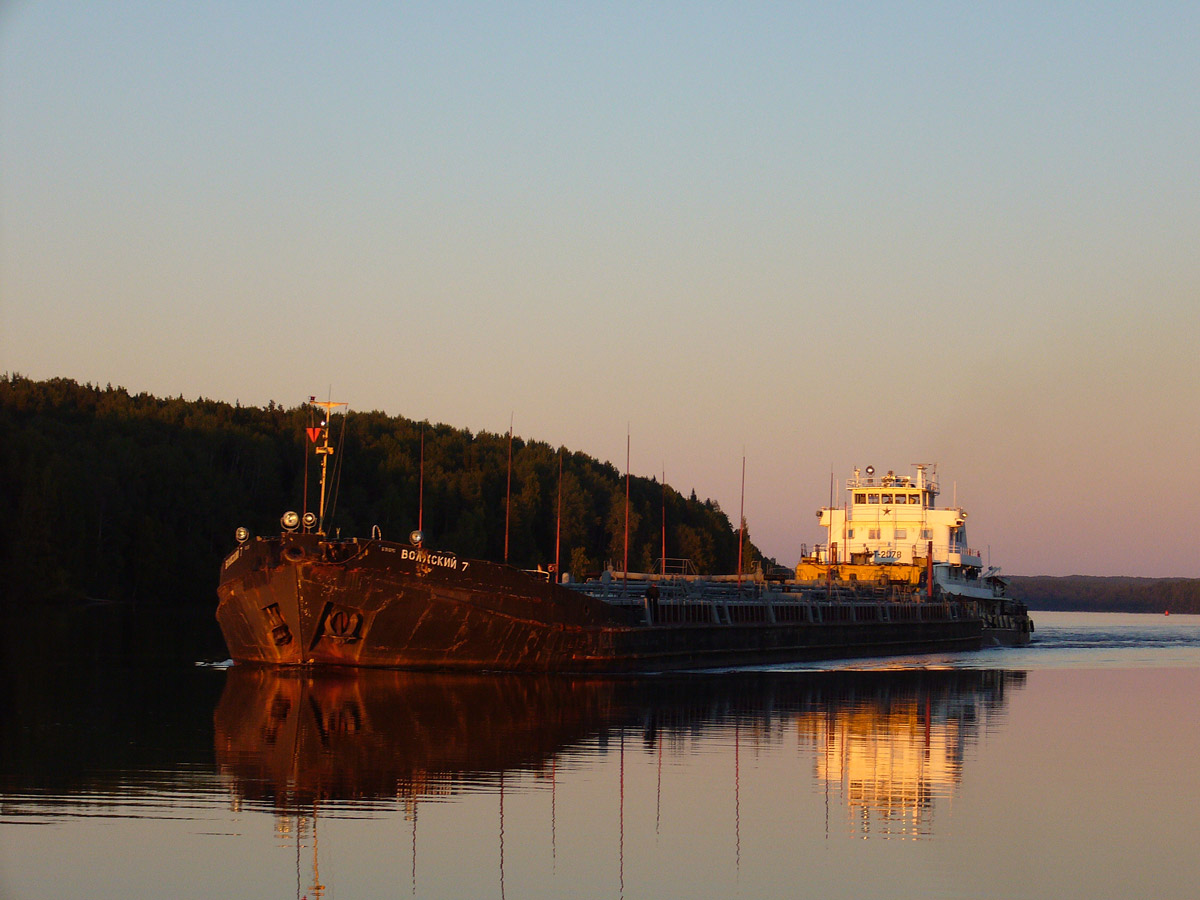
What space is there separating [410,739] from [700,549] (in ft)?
394

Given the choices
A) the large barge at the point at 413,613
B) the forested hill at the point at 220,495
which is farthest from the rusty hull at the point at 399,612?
the forested hill at the point at 220,495

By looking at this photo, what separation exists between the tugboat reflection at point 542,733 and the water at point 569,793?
8cm

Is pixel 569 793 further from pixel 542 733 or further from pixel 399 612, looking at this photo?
pixel 399 612

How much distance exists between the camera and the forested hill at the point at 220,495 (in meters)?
95.6

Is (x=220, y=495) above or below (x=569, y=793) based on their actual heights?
above

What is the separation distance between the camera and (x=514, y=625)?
3594cm

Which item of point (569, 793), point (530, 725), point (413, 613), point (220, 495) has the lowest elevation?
point (569, 793)

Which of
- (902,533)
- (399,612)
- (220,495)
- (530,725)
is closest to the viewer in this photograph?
(530,725)

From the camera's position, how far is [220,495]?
11081 cm

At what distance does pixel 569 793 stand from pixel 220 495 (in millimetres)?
95648

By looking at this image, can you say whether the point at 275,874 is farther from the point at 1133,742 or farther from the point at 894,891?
the point at 1133,742

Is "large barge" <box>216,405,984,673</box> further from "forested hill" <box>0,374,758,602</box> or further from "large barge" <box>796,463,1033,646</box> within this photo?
"forested hill" <box>0,374,758,602</box>

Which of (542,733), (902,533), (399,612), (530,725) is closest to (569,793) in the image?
(542,733)

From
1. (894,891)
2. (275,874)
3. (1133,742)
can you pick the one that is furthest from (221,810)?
(1133,742)
